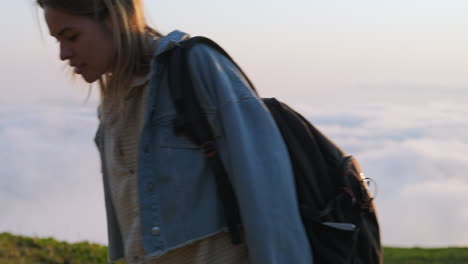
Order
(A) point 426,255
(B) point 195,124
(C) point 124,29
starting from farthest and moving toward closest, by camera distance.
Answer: (A) point 426,255, (C) point 124,29, (B) point 195,124

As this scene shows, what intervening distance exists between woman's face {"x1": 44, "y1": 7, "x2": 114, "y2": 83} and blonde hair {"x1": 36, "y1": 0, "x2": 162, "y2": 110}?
0.08 feet

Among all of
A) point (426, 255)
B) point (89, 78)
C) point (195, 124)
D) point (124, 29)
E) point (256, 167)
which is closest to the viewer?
point (256, 167)

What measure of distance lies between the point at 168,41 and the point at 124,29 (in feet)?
0.52

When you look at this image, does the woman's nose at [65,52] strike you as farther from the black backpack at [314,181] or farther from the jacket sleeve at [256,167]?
the jacket sleeve at [256,167]

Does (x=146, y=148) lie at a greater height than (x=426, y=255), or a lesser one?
greater

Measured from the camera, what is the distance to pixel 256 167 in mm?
2623

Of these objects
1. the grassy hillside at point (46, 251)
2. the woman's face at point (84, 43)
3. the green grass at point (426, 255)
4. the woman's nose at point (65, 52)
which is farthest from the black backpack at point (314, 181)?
the green grass at point (426, 255)

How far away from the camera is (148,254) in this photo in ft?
9.30

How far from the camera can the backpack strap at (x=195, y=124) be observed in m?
2.70

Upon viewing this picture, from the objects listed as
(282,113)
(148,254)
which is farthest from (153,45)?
(148,254)

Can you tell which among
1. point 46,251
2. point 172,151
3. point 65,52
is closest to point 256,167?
point 172,151

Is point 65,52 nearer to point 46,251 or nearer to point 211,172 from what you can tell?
point 211,172

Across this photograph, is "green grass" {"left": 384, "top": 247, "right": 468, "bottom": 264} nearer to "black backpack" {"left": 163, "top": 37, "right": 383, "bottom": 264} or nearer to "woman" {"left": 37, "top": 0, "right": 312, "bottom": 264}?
"black backpack" {"left": 163, "top": 37, "right": 383, "bottom": 264}

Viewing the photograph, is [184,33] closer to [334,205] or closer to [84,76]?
[84,76]
